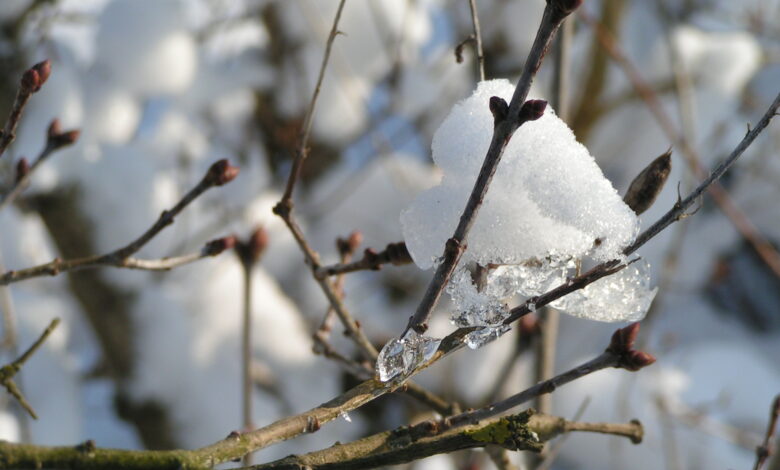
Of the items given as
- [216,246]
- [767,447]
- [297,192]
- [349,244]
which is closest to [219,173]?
[216,246]

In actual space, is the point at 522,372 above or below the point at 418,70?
below

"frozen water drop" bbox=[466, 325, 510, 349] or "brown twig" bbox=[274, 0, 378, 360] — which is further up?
"brown twig" bbox=[274, 0, 378, 360]

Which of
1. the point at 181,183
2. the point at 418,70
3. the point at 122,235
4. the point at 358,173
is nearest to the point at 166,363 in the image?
the point at 122,235

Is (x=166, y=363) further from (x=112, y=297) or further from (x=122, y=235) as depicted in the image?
(x=122, y=235)

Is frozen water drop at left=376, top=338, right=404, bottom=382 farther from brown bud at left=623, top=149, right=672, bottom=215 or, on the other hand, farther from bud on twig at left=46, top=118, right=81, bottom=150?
bud on twig at left=46, top=118, right=81, bottom=150

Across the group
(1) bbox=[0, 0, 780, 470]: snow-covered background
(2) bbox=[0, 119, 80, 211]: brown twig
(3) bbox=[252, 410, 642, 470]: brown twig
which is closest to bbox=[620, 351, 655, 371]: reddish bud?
(3) bbox=[252, 410, 642, 470]: brown twig

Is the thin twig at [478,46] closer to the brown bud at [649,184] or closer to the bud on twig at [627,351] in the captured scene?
the brown bud at [649,184]

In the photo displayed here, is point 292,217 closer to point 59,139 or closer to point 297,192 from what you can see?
point 59,139
